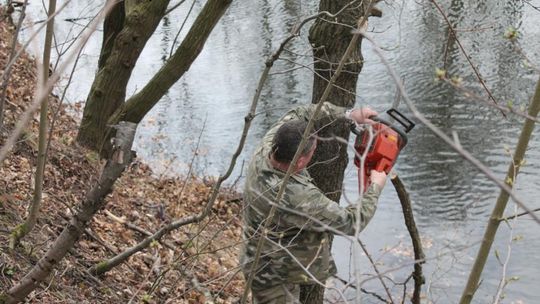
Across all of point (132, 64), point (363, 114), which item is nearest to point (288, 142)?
point (363, 114)

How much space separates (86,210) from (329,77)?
207 cm

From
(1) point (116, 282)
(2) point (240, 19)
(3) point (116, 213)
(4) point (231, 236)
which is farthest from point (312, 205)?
(2) point (240, 19)

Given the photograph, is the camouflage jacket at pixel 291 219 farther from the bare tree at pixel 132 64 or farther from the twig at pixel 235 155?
the bare tree at pixel 132 64

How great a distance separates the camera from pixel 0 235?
394 cm

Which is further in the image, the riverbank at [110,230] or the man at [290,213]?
the riverbank at [110,230]

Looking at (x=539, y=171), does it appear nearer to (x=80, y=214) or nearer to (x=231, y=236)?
(x=231, y=236)

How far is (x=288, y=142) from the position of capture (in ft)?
11.6

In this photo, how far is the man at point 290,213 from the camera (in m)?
3.59

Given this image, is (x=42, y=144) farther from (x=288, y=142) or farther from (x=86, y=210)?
(x=288, y=142)

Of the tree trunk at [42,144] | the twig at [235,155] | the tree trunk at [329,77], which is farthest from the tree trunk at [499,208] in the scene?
the tree trunk at [329,77]

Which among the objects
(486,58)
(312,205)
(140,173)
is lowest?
(312,205)

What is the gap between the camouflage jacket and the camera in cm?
359

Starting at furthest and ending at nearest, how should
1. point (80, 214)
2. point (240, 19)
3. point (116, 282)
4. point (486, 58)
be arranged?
point (240, 19), point (486, 58), point (116, 282), point (80, 214)

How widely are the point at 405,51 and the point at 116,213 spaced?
34.1ft
